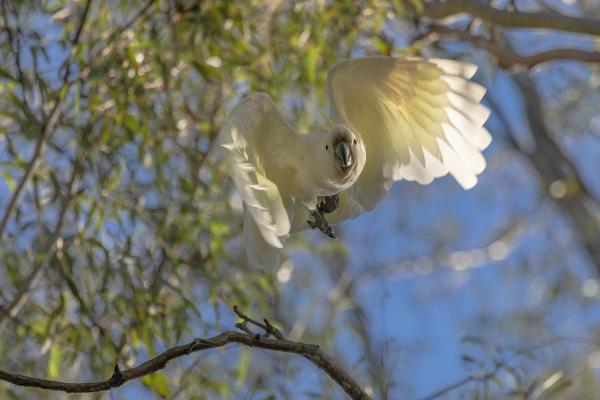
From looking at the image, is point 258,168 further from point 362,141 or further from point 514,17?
point 514,17

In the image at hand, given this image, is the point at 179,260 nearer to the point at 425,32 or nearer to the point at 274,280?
the point at 274,280

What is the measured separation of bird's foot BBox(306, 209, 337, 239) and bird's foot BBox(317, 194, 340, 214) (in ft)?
0.06

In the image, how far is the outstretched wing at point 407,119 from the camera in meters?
1.87

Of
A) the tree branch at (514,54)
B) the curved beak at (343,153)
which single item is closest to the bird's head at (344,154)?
the curved beak at (343,153)

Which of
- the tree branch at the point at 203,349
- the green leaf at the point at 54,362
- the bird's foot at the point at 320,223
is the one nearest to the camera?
the tree branch at the point at 203,349

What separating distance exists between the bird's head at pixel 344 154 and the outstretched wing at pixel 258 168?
13 centimetres

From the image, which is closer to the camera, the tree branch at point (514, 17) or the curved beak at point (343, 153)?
the curved beak at point (343, 153)

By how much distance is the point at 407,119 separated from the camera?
6.51ft

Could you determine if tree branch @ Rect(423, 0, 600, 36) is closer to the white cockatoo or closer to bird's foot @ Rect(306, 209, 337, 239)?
the white cockatoo

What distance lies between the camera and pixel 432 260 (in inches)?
Result: 244

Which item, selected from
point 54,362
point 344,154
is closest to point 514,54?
point 344,154

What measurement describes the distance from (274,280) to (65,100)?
933mm

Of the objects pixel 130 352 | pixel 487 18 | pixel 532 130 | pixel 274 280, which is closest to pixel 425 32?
pixel 487 18

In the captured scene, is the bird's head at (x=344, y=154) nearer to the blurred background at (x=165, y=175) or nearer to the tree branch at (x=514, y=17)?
the blurred background at (x=165, y=175)
